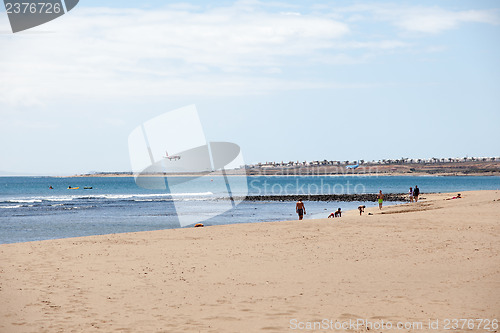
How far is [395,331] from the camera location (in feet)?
26.8

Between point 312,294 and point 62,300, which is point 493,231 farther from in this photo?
point 62,300

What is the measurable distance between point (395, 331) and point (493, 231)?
10.8m

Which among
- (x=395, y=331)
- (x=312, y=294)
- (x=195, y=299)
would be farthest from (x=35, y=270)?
(x=395, y=331)

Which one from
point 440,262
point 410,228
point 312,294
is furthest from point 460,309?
point 410,228

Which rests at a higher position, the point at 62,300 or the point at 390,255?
the point at 62,300

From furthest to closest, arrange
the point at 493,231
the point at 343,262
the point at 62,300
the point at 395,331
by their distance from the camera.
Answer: the point at 493,231
the point at 343,262
the point at 62,300
the point at 395,331

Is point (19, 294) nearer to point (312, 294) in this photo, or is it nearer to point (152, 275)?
point (152, 275)

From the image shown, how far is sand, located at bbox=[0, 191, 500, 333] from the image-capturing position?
8992 mm

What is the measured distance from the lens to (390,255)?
14.3m

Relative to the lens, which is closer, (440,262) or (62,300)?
(62,300)

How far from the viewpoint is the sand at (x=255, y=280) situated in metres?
8.99

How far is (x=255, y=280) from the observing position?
11984mm

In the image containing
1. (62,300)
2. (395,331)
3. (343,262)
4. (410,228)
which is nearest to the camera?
(395,331)

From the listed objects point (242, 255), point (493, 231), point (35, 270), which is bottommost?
point (493, 231)
